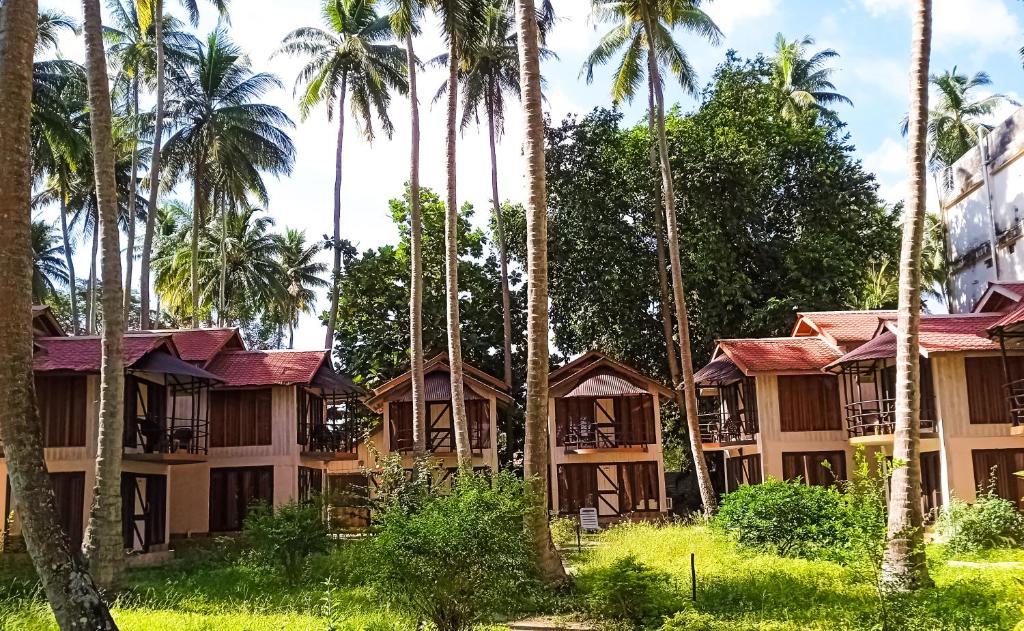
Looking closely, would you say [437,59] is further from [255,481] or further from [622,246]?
[255,481]

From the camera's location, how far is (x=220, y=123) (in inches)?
1341

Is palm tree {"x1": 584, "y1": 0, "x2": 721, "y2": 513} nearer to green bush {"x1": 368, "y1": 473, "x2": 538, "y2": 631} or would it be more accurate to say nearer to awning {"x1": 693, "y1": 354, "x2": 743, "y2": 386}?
awning {"x1": 693, "y1": 354, "x2": 743, "y2": 386}

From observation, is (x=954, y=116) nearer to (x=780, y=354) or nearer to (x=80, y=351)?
(x=780, y=354)

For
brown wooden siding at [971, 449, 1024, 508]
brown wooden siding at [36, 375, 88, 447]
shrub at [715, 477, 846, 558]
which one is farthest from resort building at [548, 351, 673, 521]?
brown wooden siding at [36, 375, 88, 447]

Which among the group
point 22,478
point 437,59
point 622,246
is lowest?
point 22,478

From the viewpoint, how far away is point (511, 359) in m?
36.1

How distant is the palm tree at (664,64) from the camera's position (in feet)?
88.1

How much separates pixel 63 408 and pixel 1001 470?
2454 cm

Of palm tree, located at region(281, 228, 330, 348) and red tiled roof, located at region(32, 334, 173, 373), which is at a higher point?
palm tree, located at region(281, 228, 330, 348)

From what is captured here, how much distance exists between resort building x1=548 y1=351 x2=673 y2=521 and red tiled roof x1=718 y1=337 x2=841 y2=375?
9.60ft

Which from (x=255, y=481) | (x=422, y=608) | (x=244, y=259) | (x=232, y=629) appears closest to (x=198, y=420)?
(x=255, y=481)

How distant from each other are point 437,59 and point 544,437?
24398 millimetres

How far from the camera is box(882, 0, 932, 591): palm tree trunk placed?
44.2 ft

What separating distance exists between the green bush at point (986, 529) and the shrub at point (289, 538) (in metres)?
12.8
